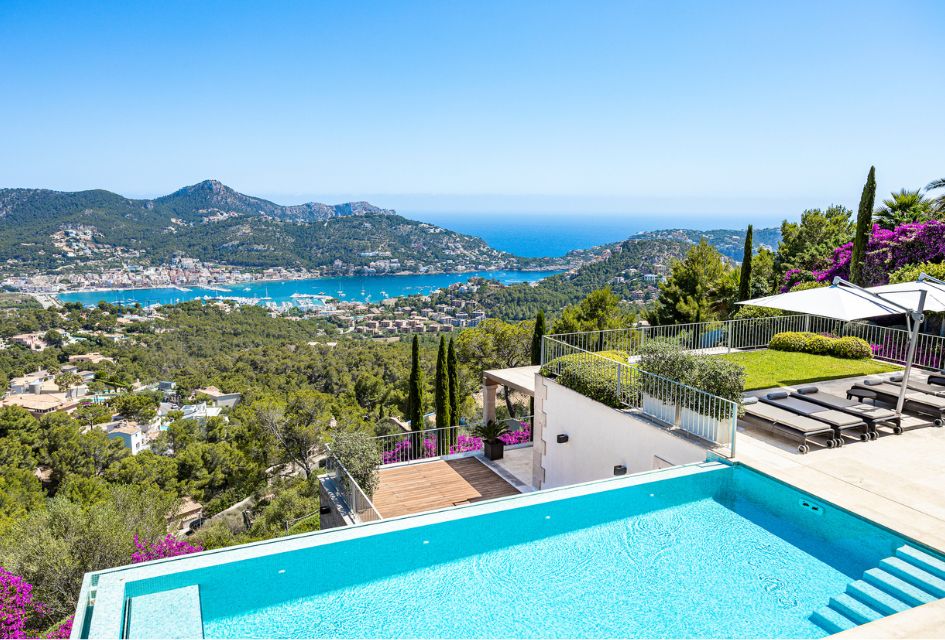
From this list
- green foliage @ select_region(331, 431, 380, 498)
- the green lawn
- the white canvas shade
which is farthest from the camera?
the green lawn

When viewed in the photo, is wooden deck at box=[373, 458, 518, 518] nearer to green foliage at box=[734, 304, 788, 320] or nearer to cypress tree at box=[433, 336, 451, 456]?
cypress tree at box=[433, 336, 451, 456]

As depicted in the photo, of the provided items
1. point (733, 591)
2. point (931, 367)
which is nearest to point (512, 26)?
point (931, 367)

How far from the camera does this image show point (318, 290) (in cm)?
13888

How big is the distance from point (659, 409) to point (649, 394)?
25 cm

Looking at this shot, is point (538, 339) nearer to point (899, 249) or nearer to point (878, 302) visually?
point (878, 302)

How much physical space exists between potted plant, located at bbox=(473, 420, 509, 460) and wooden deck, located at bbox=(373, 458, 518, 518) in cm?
37

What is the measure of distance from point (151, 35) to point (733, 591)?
41556 mm

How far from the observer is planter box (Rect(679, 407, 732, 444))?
22.4 feet

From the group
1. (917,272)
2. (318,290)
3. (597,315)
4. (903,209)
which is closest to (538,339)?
(597,315)

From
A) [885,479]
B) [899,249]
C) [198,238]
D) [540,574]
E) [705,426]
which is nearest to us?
[540,574]

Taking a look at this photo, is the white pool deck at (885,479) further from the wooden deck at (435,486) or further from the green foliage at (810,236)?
the green foliage at (810,236)

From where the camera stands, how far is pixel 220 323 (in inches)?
3346

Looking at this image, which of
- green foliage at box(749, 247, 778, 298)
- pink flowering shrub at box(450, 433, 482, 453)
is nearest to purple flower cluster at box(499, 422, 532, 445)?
pink flowering shrub at box(450, 433, 482, 453)

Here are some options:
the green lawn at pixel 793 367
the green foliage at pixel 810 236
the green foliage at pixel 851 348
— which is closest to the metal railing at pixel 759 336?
the green foliage at pixel 851 348
